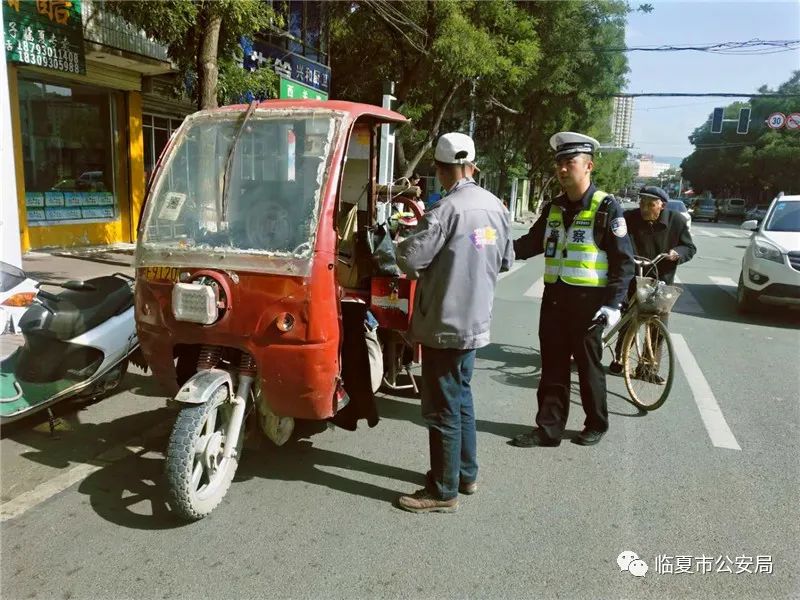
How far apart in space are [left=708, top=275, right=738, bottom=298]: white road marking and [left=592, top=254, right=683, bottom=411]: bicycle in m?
6.86

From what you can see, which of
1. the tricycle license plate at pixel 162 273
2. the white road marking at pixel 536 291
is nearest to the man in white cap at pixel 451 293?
the tricycle license plate at pixel 162 273

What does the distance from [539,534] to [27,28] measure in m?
10.9

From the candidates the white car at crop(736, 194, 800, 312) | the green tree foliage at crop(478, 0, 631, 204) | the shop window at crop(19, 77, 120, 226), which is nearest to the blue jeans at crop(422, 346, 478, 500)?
the white car at crop(736, 194, 800, 312)

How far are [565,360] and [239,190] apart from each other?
244 cm

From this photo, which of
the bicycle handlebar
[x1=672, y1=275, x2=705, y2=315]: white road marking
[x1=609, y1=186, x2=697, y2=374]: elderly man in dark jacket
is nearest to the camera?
the bicycle handlebar

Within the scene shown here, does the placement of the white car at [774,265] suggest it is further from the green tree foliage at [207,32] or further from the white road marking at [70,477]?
the white road marking at [70,477]

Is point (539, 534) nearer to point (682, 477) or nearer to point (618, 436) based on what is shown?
point (682, 477)

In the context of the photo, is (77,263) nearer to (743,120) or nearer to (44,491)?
(44,491)

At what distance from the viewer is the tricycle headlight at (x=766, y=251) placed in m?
8.77

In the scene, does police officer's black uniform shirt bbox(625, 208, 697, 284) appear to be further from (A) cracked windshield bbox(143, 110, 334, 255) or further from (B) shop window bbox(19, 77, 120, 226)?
(B) shop window bbox(19, 77, 120, 226)

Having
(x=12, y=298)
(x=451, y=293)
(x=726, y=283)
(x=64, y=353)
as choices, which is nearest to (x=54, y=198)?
(x=12, y=298)

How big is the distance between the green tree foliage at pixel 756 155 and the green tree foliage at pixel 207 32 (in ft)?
145

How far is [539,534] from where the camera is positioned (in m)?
3.13

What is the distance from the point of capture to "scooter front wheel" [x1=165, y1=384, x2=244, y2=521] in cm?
294
